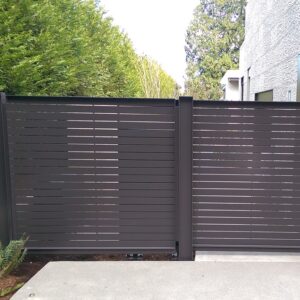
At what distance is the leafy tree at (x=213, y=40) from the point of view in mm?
36778

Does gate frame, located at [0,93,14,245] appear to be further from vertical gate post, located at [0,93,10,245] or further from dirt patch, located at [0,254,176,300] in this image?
dirt patch, located at [0,254,176,300]

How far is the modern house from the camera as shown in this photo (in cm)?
768

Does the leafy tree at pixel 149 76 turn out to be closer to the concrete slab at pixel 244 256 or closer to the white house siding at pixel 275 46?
the white house siding at pixel 275 46

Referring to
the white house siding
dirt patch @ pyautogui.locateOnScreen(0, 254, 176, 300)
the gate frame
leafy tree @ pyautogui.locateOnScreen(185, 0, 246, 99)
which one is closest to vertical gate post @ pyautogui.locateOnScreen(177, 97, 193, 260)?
dirt patch @ pyautogui.locateOnScreen(0, 254, 176, 300)

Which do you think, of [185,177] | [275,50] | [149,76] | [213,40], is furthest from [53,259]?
[213,40]

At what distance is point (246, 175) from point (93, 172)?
1515mm

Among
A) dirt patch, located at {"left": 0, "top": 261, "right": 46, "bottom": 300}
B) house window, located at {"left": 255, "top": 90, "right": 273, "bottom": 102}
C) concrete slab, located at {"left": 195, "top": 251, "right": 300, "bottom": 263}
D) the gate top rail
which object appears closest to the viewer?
dirt patch, located at {"left": 0, "top": 261, "right": 46, "bottom": 300}

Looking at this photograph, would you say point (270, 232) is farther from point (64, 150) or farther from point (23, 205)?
point (23, 205)

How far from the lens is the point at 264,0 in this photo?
1159 centimetres

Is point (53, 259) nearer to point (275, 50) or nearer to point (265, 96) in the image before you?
point (275, 50)

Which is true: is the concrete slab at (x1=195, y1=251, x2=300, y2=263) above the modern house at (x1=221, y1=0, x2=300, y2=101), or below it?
below

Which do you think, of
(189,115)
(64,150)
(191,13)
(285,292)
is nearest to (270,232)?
(285,292)

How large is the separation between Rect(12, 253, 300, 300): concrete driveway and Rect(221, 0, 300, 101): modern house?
5.04m

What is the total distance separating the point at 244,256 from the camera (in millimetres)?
3414
